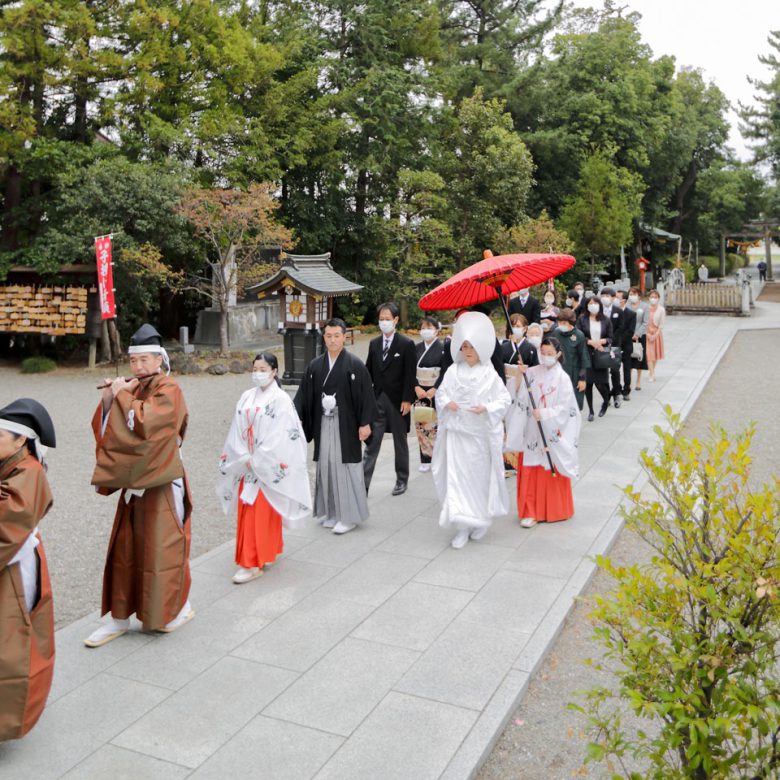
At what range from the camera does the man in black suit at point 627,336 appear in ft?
43.3

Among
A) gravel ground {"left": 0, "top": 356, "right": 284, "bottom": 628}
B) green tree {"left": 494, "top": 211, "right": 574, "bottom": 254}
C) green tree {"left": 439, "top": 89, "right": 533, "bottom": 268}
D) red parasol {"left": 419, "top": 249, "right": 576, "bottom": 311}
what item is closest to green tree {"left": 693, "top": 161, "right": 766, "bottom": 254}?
green tree {"left": 494, "top": 211, "right": 574, "bottom": 254}

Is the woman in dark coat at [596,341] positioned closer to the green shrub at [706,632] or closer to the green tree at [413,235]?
the green shrub at [706,632]

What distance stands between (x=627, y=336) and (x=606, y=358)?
1.20m

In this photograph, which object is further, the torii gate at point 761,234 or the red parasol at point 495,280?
the torii gate at point 761,234

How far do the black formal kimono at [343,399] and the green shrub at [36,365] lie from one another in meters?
13.7

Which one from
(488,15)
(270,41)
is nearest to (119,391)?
(270,41)

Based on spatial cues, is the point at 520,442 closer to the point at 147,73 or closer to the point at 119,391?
the point at 119,391

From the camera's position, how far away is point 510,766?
4.09 metres

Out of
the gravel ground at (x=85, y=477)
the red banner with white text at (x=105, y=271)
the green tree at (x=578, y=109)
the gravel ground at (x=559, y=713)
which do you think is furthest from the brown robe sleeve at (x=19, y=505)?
the green tree at (x=578, y=109)

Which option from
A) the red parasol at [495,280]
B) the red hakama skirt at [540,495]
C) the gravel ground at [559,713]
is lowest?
the gravel ground at [559,713]

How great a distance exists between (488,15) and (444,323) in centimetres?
1275

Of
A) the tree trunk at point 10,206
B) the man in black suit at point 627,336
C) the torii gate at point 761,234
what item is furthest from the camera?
the torii gate at point 761,234

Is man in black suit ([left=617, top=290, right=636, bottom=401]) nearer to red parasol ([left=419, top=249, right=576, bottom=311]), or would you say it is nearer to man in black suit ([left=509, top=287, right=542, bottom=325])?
man in black suit ([left=509, top=287, right=542, bottom=325])

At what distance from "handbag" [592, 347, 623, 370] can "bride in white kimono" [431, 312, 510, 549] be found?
18.5 ft
